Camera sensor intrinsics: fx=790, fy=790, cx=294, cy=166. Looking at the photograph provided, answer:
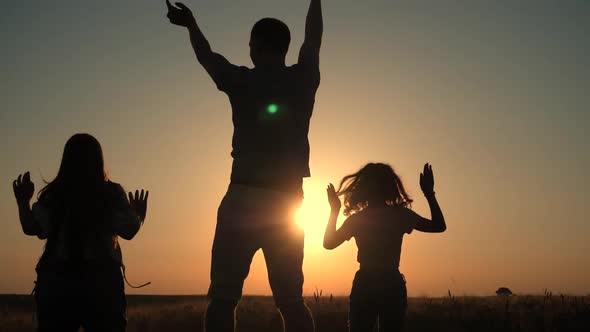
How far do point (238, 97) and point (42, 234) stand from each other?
182 cm

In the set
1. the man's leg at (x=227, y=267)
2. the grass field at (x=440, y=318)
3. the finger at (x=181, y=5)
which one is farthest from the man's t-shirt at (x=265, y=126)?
the grass field at (x=440, y=318)

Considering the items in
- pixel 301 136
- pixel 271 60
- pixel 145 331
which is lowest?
pixel 145 331

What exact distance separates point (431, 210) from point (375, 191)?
55 cm

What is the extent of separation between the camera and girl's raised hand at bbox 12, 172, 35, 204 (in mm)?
6188

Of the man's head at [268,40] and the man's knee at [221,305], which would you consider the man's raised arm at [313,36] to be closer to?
the man's head at [268,40]

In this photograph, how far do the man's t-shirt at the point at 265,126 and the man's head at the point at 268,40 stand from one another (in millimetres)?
130

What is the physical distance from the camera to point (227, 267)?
18.9 feet

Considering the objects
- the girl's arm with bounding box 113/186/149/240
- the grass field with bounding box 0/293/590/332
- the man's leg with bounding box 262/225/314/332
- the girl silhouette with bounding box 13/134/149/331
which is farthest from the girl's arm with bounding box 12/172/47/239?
the grass field with bounding box 0/293/590/332

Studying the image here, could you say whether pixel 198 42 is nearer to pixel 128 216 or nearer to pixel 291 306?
pixel 128 216

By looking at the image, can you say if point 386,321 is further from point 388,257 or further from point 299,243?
point 299,243

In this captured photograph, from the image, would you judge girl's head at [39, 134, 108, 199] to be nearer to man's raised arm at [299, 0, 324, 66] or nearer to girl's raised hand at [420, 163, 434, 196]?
man's raised arm at [299, 0, 324, 66]

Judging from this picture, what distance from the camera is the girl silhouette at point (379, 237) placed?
708 cm

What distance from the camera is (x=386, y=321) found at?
7.09 meters

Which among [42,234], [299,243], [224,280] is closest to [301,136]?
[299,243]
